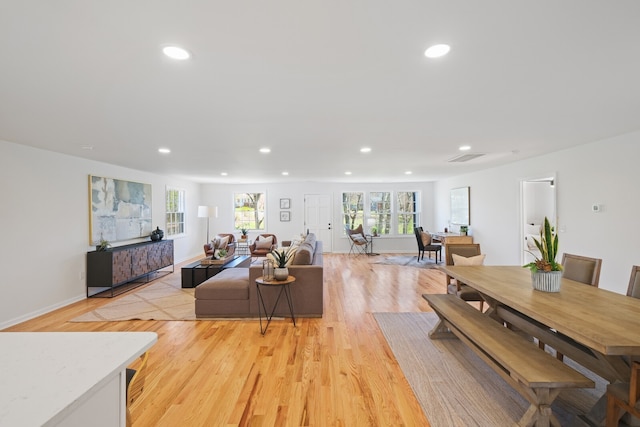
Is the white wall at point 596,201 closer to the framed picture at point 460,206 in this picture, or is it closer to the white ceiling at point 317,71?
the white ceiling at point 317,71

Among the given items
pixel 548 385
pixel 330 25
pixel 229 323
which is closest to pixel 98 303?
pixel 229 323

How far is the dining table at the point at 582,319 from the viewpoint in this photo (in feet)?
5.22

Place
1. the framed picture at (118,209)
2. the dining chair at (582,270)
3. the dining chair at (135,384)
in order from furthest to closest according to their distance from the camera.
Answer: the framed picture at (118,209), the dining chair at (582,270), the dining chair at (135,384)

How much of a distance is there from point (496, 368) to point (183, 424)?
7.28 feet

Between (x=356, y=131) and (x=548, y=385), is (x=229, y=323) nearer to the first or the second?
(x=356, y=131)

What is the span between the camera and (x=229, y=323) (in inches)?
146

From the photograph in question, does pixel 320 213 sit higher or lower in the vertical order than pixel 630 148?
lower

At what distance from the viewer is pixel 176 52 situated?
1.65 m

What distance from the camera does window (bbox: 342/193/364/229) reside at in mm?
9562

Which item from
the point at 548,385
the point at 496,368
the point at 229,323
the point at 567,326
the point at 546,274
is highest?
the point at 546,274

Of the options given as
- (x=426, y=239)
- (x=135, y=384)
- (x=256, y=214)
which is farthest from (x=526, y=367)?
(x=256, y=214)

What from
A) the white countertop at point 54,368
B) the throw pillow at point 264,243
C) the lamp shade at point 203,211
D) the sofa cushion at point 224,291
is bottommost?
the sofa cushion at point 224,291

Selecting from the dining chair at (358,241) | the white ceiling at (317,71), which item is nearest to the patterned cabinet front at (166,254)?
the white ceiling at (317,71)

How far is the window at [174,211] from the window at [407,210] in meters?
6.73
